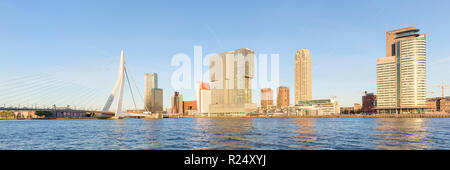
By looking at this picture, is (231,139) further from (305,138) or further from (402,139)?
(402,139)

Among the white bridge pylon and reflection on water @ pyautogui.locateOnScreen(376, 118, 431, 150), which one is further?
the white bridge pylon

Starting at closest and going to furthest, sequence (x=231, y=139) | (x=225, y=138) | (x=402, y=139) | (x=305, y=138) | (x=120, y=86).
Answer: (x=402, y=139) → (x=231, y=139) → (x=305, y=138) → (x=225, y=138) → (x=120, y=86)

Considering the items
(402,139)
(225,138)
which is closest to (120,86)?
(225,138)

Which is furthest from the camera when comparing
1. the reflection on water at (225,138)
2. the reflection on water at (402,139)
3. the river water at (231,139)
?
the river water at (231,139)

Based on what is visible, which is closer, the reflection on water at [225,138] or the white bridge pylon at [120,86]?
the reflection on water at [225,138]

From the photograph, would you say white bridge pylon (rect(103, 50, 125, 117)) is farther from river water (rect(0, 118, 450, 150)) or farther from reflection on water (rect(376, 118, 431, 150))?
reflection on water (rect(376, 118, 431, 150))

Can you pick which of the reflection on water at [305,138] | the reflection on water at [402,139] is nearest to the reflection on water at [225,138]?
the reflection on water at [305,138]

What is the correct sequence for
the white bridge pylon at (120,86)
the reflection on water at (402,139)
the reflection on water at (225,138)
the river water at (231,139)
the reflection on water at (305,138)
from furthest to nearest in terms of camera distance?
the white bridge pylon at (120,86)
the river water at (231,139)
the reflection on water at (225,138)
the reflection on water at (305,138)
the reflection on water at (402,139)

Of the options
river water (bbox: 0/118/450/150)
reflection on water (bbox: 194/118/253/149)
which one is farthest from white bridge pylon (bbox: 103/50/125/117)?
reflection on water (bbox: 194/118/253/149)

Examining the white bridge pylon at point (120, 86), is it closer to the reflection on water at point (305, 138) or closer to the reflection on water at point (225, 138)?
the reflection on water at point (225, 138)
